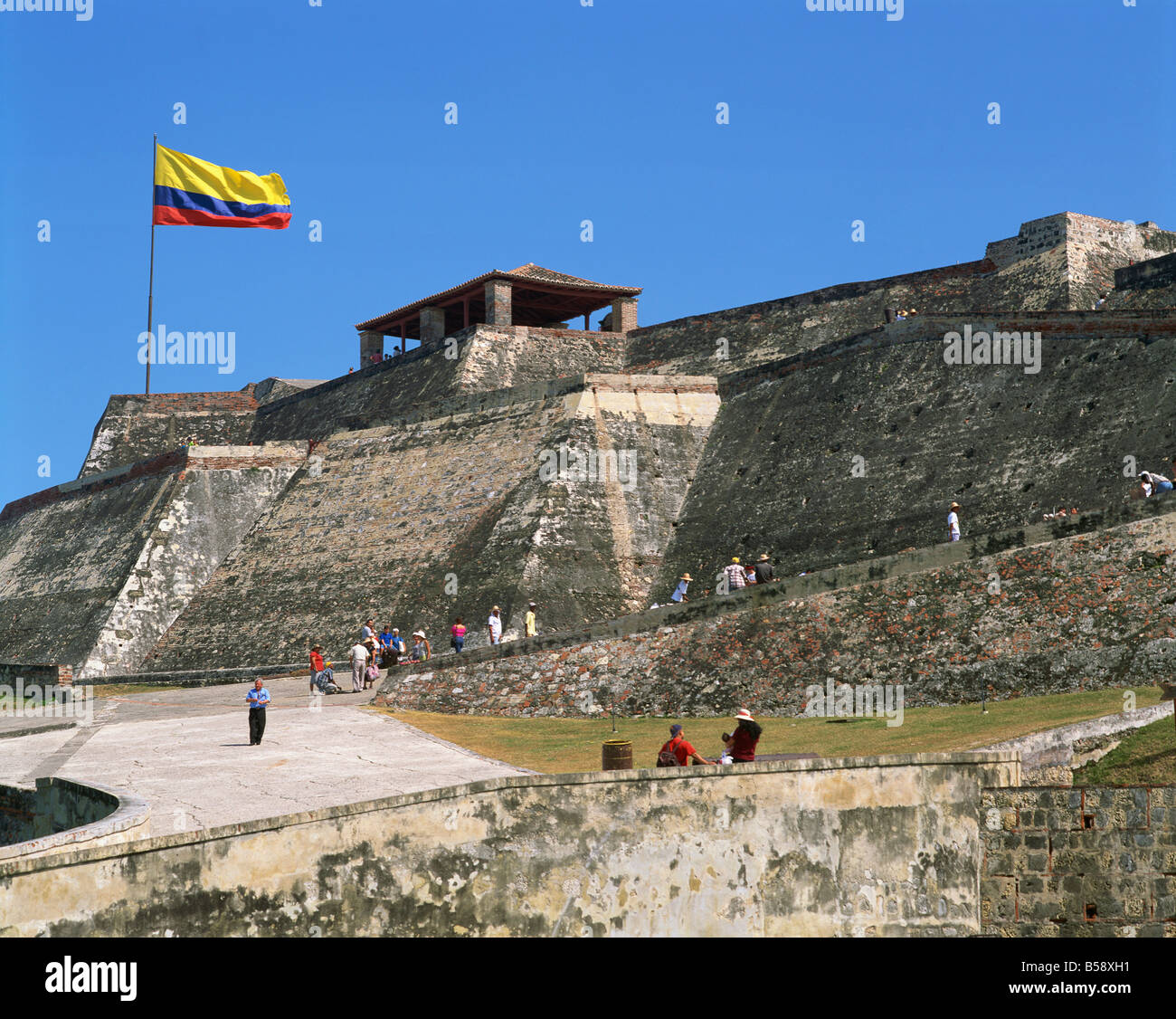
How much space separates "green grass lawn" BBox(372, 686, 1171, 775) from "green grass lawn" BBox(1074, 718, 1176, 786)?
0.62ft

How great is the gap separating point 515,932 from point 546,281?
27.2 meters

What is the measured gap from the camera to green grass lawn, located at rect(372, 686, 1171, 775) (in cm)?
1305

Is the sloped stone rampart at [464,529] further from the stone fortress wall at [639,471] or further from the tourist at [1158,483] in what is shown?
the tourist at [1158,483]

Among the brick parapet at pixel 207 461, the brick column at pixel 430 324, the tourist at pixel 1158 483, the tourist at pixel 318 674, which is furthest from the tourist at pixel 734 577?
the brick column at pixel 430 324

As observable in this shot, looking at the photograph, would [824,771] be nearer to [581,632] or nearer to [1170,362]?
[581,632]

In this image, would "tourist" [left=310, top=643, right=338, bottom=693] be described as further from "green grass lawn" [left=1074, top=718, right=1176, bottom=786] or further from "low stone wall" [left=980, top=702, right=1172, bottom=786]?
"green grass lawn" [left=1074, top=718, right=1176, bottom=786]

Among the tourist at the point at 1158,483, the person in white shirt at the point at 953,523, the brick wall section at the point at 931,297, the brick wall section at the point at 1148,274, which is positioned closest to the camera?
the tourist at the point at 1158,483

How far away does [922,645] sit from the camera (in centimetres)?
1639

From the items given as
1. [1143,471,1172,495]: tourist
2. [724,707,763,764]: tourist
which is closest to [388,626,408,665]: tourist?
[1143,471,1172,495]: tourist

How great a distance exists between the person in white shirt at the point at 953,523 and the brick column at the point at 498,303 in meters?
17.0

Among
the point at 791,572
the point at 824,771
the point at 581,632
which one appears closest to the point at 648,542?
the point at 791,572

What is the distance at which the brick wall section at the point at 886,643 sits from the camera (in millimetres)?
15117

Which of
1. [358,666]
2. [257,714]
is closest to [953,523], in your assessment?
[358,666]

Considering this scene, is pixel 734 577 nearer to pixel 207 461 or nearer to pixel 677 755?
pixel 677 755
